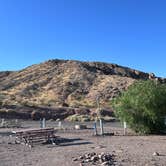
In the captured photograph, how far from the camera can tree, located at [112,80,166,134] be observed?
98.6ft

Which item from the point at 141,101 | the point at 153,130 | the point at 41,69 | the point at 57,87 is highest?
the point at 41,69

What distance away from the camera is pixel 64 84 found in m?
110

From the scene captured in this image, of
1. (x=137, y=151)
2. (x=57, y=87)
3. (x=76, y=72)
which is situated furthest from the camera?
(x=76, y=72)

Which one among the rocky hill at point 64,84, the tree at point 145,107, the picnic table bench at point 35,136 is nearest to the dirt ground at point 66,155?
the picnic table bench at point 35,136

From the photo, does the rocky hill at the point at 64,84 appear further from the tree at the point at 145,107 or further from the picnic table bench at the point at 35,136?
the picnic table bench at the point at 35,136

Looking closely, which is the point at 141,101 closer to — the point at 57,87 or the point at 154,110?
the point at 154,110

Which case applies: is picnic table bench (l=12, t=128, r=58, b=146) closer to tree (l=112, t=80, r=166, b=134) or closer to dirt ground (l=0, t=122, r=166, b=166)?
dirt ground (l=0, t=122, r=166, b=166)

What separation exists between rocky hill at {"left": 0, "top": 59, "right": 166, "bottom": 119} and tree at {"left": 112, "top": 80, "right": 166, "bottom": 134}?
48446 millimetres

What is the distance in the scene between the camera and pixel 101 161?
51.2 ft

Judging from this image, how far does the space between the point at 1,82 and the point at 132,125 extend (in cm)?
9446

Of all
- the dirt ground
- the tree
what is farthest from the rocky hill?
the dirt ground

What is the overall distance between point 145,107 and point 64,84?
8031 centimetres

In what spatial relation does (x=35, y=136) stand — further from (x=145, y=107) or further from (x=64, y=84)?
(x=64, y=84)

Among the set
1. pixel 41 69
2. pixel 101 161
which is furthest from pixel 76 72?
pixel 101 161
